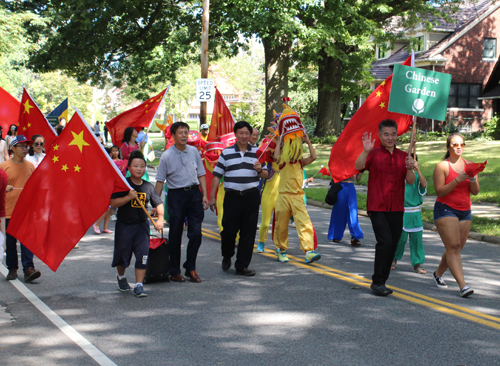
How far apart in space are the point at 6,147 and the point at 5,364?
33.9 feet

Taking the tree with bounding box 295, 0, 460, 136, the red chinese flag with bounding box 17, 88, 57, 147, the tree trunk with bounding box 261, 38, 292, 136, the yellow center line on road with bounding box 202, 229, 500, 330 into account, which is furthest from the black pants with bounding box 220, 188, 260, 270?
the tree trunk with bounding box 261, 38, 292, 136

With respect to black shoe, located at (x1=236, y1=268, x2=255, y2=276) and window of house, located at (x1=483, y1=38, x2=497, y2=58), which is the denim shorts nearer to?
black shoe, located at (x1=236, y1=268, x2=255, y2=276)

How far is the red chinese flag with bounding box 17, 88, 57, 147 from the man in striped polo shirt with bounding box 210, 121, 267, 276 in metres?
3.84

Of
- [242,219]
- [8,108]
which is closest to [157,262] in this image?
[242,219]

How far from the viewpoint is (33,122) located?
10383mm

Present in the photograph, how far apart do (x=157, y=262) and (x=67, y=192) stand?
149 centimetres

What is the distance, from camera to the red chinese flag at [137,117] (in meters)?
12.1

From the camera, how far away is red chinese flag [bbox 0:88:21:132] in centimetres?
1312

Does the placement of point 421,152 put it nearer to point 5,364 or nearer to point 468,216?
point 468,216

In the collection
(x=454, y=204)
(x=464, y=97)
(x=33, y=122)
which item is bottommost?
(x=454, y=204)

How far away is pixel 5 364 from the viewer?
185 inches

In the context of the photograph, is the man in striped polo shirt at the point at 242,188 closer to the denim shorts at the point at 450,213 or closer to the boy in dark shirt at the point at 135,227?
the boy in dark shirt at the point at 135,227

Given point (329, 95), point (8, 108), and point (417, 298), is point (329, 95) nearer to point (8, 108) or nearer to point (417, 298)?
point (8, 108)

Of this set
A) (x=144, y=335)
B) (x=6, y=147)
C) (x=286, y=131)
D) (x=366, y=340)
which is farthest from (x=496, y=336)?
(x=6, y=147)
